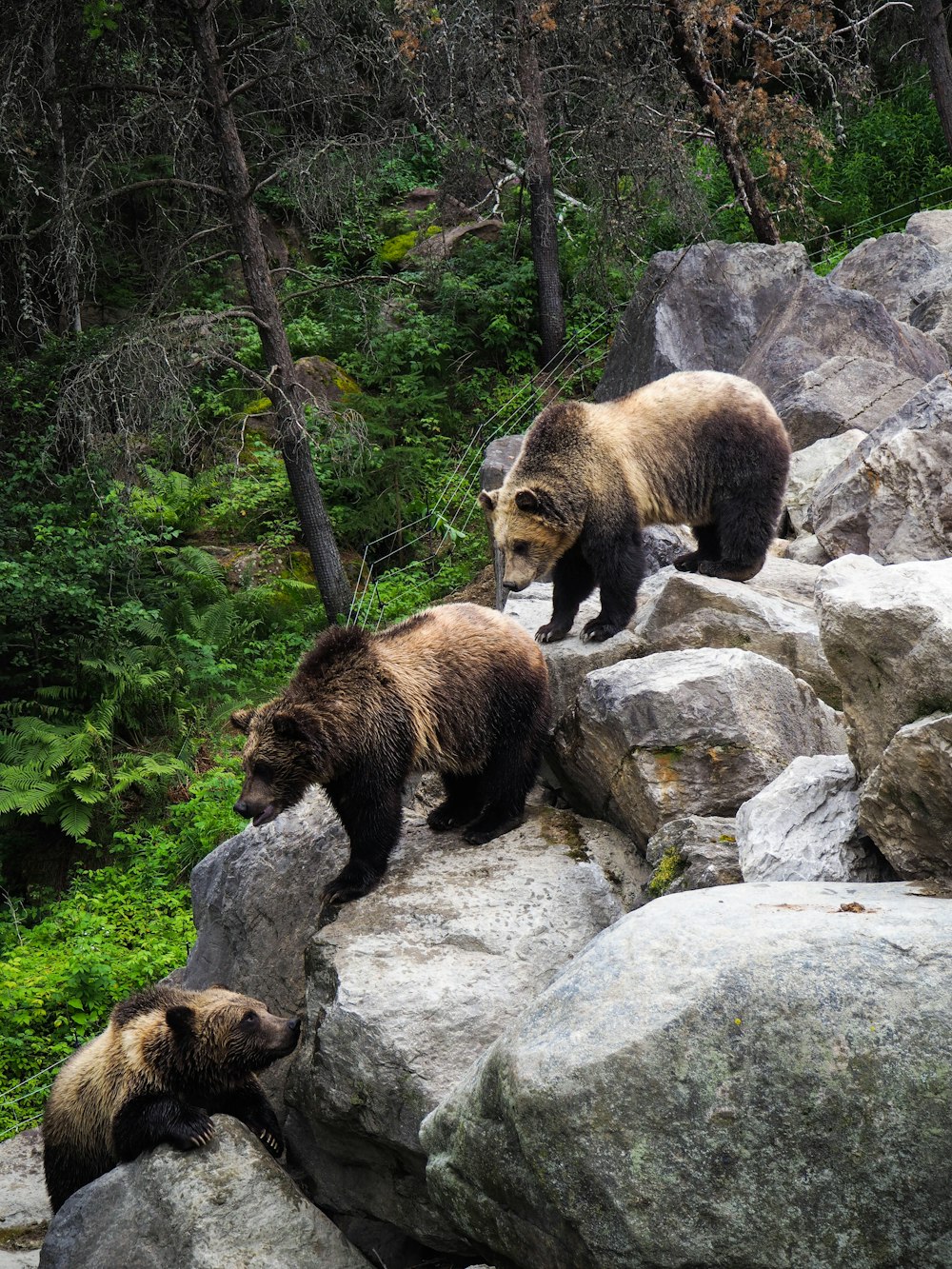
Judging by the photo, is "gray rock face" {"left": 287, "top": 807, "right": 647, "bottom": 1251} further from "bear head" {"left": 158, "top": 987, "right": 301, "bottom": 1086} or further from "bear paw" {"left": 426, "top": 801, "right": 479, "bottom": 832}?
"bear paw" {"left": 426, "top": 801, "right": 479, "bottom": 832}

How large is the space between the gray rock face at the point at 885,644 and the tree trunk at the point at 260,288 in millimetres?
9103

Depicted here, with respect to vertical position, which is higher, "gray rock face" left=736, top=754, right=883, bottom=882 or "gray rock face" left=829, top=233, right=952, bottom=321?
"gray rock face" left=829, top=233, right=952, bottom=321

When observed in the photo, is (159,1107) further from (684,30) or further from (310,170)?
(684,30)

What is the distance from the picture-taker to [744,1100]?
3.71 meters

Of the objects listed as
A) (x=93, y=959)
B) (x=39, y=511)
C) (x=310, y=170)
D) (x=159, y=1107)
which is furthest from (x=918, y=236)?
(x=159, y=1107)

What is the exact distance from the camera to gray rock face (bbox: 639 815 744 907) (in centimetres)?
550

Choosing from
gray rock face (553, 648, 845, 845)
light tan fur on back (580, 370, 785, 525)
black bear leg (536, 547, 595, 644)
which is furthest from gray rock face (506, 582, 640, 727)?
light tan fur on back (580, 370, 785, 525)

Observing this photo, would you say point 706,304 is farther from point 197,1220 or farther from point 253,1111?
point 197,1220

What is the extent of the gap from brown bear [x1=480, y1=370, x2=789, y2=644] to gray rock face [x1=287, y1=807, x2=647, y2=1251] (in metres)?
2.30

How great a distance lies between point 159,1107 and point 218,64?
10719mm

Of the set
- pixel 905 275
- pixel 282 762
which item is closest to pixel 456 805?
pixel 282 762

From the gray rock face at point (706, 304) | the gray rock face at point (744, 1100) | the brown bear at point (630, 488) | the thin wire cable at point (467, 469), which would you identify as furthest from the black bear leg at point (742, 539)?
the gray rock face at point (706, 304)

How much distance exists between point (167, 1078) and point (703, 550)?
5597 millimetres

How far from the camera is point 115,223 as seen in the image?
18.1m
